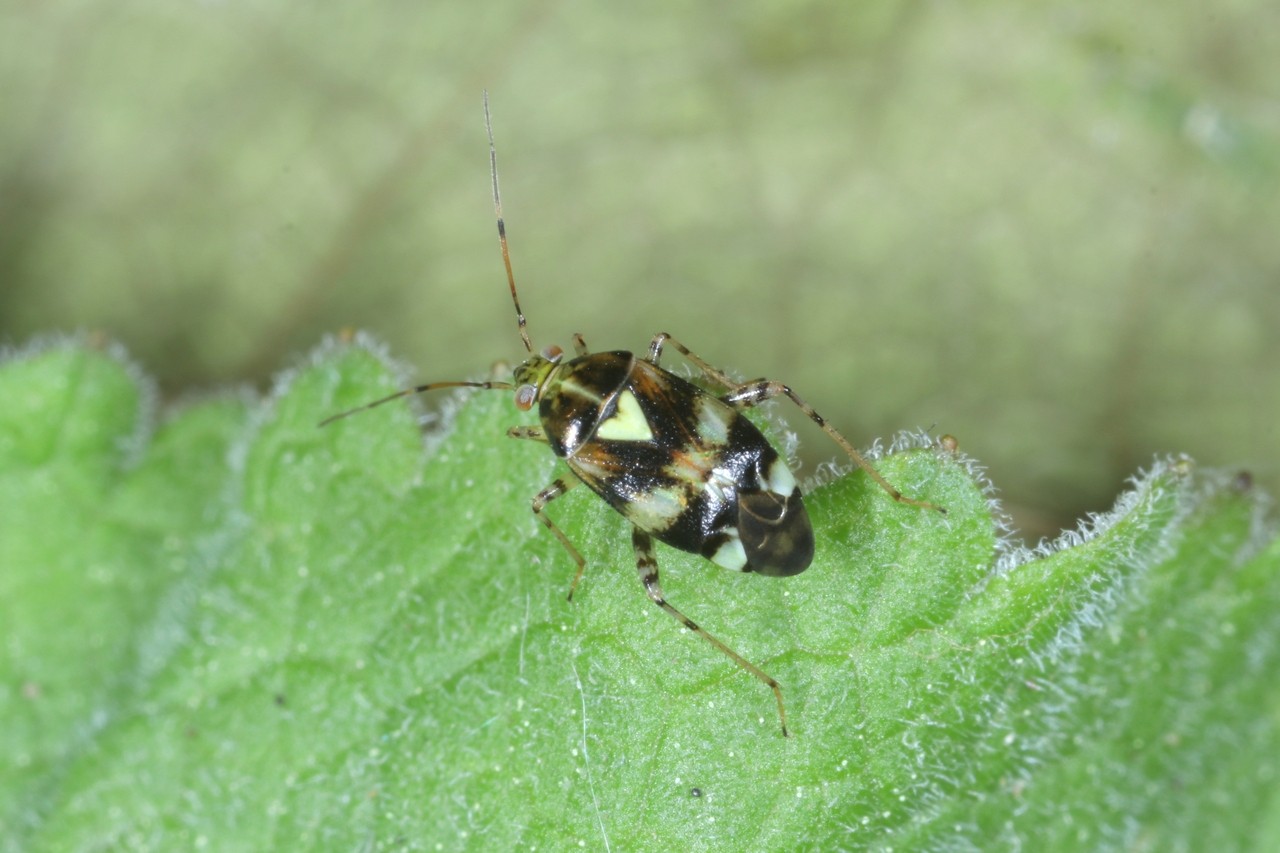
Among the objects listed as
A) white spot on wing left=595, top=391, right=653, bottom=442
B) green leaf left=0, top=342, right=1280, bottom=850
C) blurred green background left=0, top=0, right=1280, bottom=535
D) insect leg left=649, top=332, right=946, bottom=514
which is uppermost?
blurred green background left=0, top=0, right=1280, bottom=535

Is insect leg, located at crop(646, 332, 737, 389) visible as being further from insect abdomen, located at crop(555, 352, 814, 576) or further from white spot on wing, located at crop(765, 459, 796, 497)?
white spot on wing, located at crop(765, 459, 796, 497)

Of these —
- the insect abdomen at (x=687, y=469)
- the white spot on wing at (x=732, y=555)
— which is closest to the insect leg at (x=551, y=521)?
the insect abdomen at (x=687, y=469)

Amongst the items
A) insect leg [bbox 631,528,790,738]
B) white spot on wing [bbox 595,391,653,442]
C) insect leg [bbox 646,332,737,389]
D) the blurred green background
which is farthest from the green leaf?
the blurred green background

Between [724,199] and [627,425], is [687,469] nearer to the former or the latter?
[627,425]

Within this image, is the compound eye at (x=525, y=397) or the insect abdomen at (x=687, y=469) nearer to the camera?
the insect abdomen at (x=687, y=469)

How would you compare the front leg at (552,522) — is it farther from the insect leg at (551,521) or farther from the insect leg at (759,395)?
the insect leg at (759,395)

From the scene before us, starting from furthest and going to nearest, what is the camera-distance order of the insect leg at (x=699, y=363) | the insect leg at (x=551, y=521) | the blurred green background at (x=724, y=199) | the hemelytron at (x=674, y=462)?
1. the blurred green background at (x=724, y=199)
2. the insect leg at (x=699, y=363)
3. the insect leg at (x=551, y=521)
4. the hemelytron at (x=674, y=462)

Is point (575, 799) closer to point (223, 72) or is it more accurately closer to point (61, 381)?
point (61, 381)
